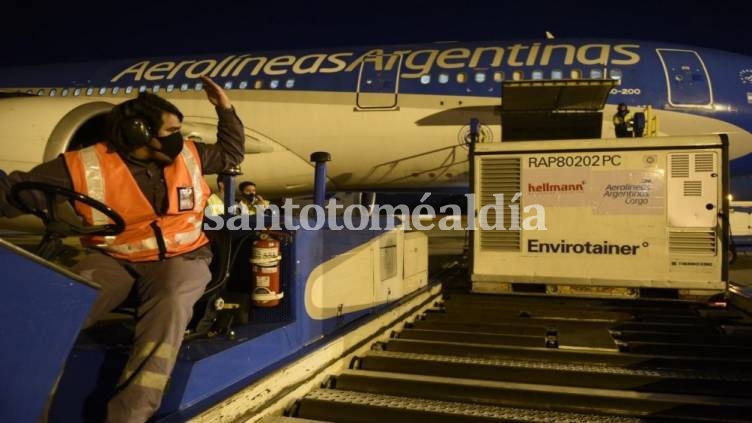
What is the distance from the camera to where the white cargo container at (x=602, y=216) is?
449cm

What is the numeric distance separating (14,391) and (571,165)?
4.21m

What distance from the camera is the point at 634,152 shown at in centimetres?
458

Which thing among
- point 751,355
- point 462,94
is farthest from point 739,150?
point 751,355

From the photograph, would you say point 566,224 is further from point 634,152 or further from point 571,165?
point 634,152

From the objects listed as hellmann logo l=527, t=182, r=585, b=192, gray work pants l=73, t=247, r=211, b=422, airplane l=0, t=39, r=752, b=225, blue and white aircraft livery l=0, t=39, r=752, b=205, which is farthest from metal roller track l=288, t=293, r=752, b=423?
blue and white aircraft livery l=0, t=39, r=752, b=205

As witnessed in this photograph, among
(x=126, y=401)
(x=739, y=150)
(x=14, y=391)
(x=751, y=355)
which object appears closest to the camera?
(x=14, y=391)

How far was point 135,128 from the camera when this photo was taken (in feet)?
6.58

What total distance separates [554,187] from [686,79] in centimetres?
535

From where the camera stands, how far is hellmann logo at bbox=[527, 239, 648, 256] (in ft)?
15.1

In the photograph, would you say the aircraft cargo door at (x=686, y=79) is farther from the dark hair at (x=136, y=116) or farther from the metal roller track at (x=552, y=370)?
the dark hair at (x=136, y=116)

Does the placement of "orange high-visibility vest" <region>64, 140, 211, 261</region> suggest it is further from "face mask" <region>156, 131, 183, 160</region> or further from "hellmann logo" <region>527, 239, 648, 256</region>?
"hellmann logo" <region>527, 239, 648, 256</region>

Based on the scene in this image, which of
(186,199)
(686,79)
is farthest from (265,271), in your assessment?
(686,79)

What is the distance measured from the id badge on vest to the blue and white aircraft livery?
19.5 ft

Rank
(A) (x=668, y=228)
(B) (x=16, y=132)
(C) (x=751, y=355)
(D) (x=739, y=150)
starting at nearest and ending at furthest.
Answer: (C) (x=751, y=355), (A) (x=668, y=228), (B) (x=16, y=132), (D) (x=739, y=150)
